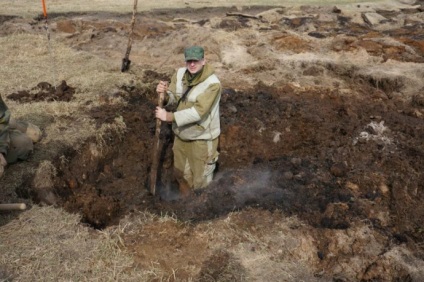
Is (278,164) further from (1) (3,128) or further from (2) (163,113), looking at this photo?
(1) (3,128)

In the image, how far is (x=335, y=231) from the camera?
4.25 meters

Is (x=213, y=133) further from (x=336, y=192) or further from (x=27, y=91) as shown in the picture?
(x=27, y=91)

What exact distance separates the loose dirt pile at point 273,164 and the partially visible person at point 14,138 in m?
0.35

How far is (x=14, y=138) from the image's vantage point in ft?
16.7

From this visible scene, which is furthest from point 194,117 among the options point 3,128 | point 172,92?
point 3,128

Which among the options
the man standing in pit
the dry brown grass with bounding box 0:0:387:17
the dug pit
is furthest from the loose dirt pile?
the dry brown grass with bounding box 0:0:387:17

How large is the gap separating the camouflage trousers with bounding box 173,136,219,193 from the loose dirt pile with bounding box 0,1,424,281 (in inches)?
10.2

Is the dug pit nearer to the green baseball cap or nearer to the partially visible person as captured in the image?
the partially visible person

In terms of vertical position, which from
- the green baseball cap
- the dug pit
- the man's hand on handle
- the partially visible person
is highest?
the green baseball cap

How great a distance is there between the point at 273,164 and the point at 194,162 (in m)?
1.30

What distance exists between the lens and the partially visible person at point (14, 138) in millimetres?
4656

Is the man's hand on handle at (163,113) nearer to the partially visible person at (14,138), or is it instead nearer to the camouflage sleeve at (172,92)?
the camouflage sleeve at (172,92)

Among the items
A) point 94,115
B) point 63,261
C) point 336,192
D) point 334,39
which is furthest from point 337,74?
point 63,261

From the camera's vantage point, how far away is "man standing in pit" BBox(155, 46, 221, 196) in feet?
16.0
